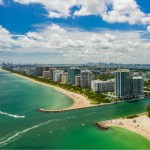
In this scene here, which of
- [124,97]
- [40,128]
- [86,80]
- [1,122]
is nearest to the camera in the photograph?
[40,128]

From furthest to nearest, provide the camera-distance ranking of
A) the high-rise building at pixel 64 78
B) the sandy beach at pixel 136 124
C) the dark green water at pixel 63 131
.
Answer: the high-rise building at pixel 64 78 < the sandy beach at pixel 136 124 < the dark green water at pixel 63 131

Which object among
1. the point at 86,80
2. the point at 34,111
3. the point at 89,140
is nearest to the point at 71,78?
the point at 86,80

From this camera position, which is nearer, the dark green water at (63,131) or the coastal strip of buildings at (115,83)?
the dark green water at (63,131)

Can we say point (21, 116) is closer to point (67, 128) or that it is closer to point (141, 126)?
point (67, 128)

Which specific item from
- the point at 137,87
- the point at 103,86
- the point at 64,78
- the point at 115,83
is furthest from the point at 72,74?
the point at 137,87

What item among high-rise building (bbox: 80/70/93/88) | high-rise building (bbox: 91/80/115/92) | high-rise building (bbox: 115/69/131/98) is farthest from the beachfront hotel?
high-rise building (bbox: 80/70/93/88)

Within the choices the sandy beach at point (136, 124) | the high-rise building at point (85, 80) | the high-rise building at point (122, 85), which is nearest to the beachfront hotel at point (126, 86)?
the high-rise building at point (122, 85)

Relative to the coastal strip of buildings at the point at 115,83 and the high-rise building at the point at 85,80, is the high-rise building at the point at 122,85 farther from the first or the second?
the high-rise building at the point at 85,80
